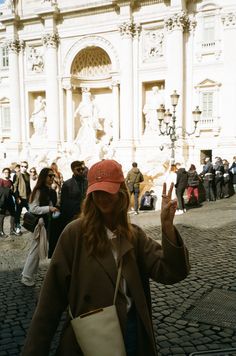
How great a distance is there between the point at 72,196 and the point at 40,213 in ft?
2.01

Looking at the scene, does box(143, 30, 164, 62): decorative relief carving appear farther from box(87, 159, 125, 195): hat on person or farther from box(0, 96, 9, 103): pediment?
box(87, 159, 125, 195): hat on person

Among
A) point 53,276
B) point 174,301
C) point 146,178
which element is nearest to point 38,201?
point 174,301

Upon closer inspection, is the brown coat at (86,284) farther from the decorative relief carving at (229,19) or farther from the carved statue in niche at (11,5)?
the carved statue in niche at (11,5)

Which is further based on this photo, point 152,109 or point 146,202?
point 152,109

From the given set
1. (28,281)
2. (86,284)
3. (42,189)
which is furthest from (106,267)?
(42,189)

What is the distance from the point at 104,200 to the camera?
1.95 metres

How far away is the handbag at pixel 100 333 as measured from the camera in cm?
177

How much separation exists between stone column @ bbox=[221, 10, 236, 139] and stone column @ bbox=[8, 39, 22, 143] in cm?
1379

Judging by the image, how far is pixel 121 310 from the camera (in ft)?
6.12

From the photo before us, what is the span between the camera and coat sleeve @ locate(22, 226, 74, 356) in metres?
1.88

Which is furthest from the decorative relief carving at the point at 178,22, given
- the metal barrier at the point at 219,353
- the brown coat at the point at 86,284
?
the brown coat at the point at 86,284

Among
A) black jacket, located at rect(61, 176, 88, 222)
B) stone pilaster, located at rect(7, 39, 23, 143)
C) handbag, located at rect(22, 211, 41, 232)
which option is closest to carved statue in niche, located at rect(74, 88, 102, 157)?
stone pilaster, located at rect(7, 39, 23, 143)

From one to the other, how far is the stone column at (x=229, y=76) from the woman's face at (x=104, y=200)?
68.3 ft

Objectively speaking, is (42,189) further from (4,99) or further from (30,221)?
(4,99)
